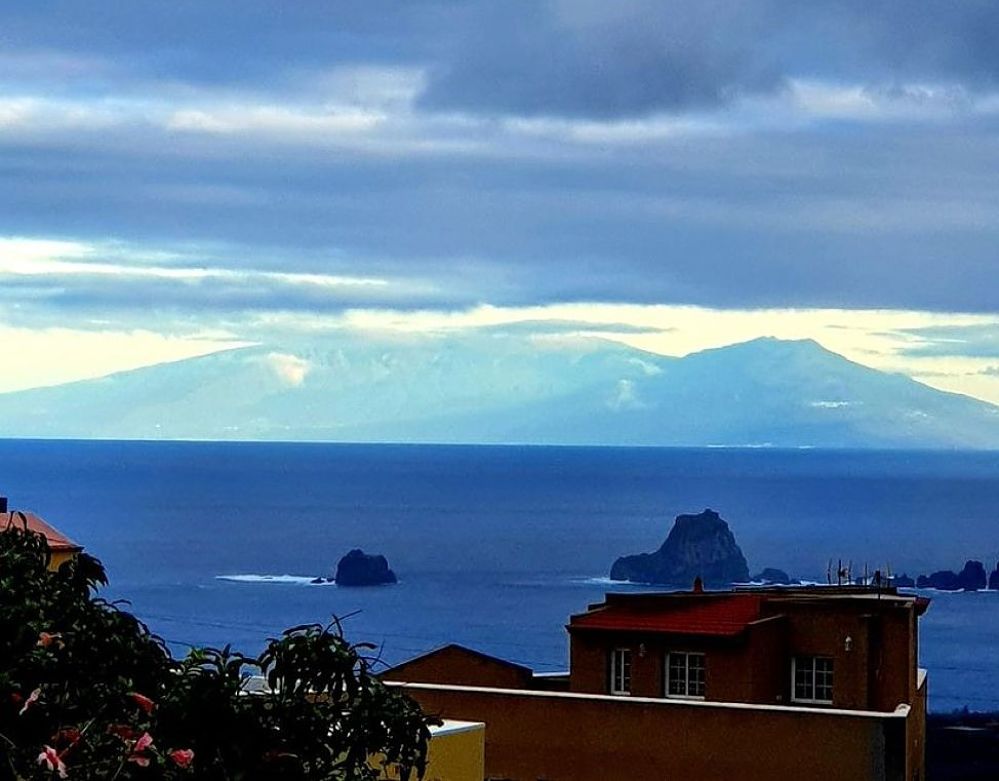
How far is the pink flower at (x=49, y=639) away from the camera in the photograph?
9.90 m

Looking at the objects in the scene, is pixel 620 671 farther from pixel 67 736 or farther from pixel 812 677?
pixel 67 736

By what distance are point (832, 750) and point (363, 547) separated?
172 meters

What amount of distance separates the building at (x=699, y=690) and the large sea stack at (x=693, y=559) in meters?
142

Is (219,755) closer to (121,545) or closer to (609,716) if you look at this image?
(609,716)

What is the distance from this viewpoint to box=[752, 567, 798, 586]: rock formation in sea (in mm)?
175875

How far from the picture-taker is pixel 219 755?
9250 mm

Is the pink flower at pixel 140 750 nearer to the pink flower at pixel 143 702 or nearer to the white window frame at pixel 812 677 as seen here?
the pink flower at pixel 143 702

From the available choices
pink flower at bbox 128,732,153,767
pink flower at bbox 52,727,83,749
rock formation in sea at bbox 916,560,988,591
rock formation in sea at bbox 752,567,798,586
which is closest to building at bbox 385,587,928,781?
pink flower at bbox 52,727,83,749

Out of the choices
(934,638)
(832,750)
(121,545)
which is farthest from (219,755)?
(121,545)

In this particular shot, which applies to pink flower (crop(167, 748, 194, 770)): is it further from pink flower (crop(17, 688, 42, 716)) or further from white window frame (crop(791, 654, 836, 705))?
white window frame (crop(791, 654, 836, 705))

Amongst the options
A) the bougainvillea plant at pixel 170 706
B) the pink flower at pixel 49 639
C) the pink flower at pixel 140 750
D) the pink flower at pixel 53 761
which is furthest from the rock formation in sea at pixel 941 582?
the pink flower at pixel 53 761

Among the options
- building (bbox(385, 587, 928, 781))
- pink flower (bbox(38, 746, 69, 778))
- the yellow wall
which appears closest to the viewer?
pink flower (bbox(38, 746, 69, 778))

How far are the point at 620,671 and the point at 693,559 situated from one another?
148 m

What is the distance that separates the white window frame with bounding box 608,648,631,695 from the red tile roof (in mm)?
449
